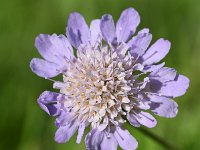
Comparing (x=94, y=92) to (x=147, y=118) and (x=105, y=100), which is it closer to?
(x=105, y=100)

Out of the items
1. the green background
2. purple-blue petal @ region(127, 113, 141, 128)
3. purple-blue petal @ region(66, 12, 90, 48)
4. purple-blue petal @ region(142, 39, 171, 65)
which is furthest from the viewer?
the green background

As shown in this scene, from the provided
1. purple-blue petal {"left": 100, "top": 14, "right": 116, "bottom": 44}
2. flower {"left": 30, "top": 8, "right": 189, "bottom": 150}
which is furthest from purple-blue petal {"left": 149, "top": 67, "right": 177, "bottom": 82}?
purple-blue petal {"left": 100, "top": 14, "right": 116, "bottom": 44}

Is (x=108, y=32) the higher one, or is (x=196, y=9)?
(x=196, y=9)

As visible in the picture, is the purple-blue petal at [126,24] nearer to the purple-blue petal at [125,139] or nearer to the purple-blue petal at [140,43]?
the purple-blue petal at [140,43]

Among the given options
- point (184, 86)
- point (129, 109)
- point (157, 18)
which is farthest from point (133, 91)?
point (157, 18)

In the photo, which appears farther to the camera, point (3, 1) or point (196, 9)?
point (3, 1)

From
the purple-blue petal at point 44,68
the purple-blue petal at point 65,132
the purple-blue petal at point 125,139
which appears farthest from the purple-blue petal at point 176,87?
the purple-blue petal at point 44,68

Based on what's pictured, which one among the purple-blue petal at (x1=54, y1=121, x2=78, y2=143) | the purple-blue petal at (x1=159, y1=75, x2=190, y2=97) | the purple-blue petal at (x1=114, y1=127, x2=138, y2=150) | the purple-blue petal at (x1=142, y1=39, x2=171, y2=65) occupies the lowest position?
the purple-blue petal at (x1=114, y1=127, x2=138, y2=150)

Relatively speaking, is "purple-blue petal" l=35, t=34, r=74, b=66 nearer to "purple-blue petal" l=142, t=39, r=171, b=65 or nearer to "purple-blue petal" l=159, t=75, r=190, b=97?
"purple-blue petal" l=142, t=39, r=171, b=65
